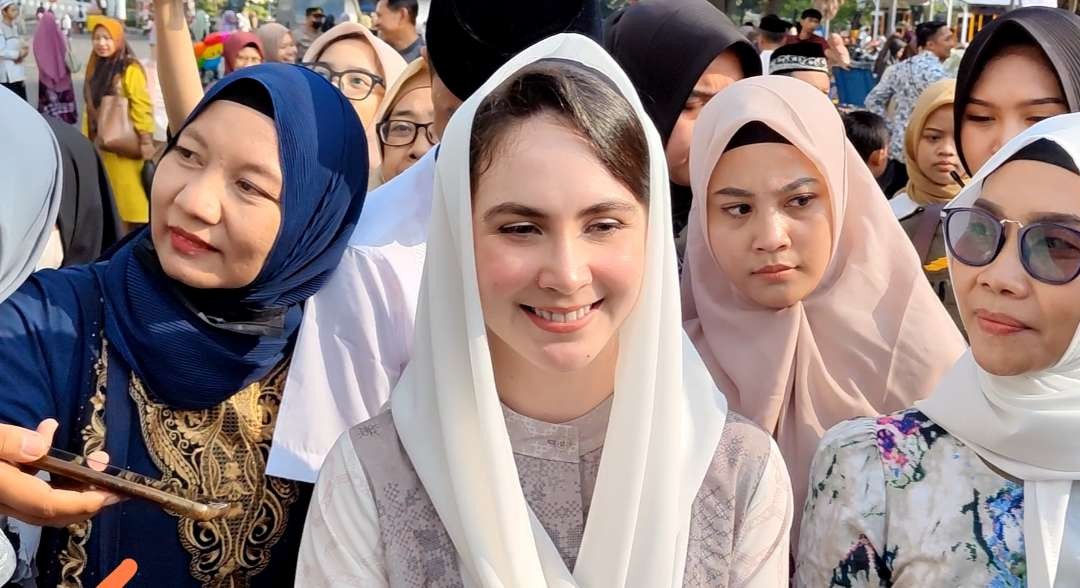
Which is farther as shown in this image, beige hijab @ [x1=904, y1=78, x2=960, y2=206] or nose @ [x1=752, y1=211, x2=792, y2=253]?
beige hijab @ [x1=904, y1=78, x2=960, y2=206]

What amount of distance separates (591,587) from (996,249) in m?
0.90

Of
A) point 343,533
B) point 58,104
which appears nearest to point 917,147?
point 343,533

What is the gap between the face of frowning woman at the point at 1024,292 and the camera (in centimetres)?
183

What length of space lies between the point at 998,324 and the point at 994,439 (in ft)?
0.65

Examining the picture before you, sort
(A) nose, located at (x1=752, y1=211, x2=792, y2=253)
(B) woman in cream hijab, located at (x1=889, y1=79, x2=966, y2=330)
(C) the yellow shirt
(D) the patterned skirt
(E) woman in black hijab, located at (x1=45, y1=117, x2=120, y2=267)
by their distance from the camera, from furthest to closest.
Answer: (D) the patterned skirt, (C) the yellow shirt, (B) woman in cream hijab, located at (x1=889, y1=79, x2=966, y2=330), (E) woman in black hijab, located at (x1=45, y1=117, x2=120, y2=267), (A) nose, located at (x1=752, y1=211, x2=792, y2=253)

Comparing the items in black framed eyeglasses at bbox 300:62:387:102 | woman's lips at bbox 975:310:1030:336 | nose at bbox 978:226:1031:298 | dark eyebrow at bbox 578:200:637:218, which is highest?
black framed eyeglasses at bbox 300:62:387:102

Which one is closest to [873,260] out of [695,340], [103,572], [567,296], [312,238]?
[695,340]

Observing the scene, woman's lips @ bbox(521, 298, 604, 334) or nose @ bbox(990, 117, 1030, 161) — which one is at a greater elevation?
nose @ bbox(990, 117, 1030, 161)

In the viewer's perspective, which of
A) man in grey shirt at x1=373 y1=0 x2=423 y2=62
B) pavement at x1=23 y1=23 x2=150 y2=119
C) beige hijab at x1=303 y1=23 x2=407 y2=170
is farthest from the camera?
pavement at x1=23 y1=23 x2=150 y2=119

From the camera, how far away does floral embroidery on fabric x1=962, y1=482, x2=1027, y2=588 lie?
184cm

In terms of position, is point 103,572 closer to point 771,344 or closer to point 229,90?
point 229,90

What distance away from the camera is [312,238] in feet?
7.31

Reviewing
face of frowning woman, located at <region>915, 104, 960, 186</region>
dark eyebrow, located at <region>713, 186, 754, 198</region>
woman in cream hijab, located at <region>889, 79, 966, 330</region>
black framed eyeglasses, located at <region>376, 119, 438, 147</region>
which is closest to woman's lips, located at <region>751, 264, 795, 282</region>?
dark eyebrow, located at <region>713, 186, 754, 198</region>

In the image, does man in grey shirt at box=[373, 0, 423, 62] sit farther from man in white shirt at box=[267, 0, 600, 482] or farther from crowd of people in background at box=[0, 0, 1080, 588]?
man in white shirt at box=[267, 0, 600, 482]
